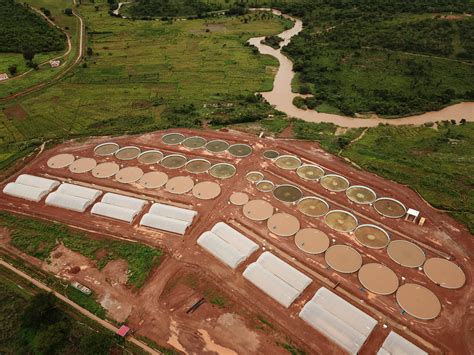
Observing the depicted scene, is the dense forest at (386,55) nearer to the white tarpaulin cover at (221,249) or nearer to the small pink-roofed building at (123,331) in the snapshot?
the white tarpaulin cover at (221,249)

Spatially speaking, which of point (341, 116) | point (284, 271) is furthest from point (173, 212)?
point (341, 116)

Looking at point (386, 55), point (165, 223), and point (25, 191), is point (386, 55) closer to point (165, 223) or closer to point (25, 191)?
point (165, 223)

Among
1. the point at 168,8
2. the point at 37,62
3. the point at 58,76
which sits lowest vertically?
the point at 58,76

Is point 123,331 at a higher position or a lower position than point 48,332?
lower

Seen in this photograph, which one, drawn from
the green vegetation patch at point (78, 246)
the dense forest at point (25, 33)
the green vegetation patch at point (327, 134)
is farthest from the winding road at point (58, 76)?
the green vegetation patch at point (327, 134)

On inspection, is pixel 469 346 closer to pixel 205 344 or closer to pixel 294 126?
pixel 205 344

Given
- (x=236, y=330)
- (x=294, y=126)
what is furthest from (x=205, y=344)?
(x=294, y=126)

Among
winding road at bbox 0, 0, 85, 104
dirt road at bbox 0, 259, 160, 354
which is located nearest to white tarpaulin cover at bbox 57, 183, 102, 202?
dirt road at bbox 0, 259, 160, 354
